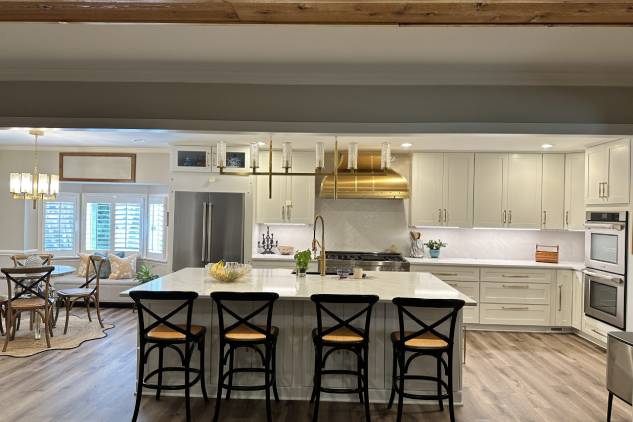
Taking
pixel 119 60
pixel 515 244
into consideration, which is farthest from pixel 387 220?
pixel 119 60

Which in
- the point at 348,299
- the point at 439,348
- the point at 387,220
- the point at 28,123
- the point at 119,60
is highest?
the point at 119,60

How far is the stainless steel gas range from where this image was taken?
614 cm

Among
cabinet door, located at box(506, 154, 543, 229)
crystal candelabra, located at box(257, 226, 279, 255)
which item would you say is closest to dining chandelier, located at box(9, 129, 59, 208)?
crystal candelabra, located at box(257, 226, 279, 255)

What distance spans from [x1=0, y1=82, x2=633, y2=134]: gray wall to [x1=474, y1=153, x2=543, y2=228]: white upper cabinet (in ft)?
10.6

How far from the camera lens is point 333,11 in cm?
191

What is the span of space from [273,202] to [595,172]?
4.13 metres

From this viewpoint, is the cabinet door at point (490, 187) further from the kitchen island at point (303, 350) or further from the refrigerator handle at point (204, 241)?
the refrigerator handle at point (204, 241)

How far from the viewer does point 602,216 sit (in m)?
5.39

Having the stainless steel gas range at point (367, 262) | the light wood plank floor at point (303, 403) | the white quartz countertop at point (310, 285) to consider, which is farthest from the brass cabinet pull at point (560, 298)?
the white quartz countertop at point (310, 285)

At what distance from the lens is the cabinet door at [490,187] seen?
21.6 ft

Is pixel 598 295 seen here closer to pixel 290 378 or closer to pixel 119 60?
pixel 290 378

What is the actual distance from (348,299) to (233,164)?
3614 mm

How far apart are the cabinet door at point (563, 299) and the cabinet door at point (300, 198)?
11.2 ft

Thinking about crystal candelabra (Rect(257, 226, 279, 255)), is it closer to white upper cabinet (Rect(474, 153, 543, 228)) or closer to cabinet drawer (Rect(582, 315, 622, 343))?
white upper cabinet (Rect(474, 153, 543, 228))
